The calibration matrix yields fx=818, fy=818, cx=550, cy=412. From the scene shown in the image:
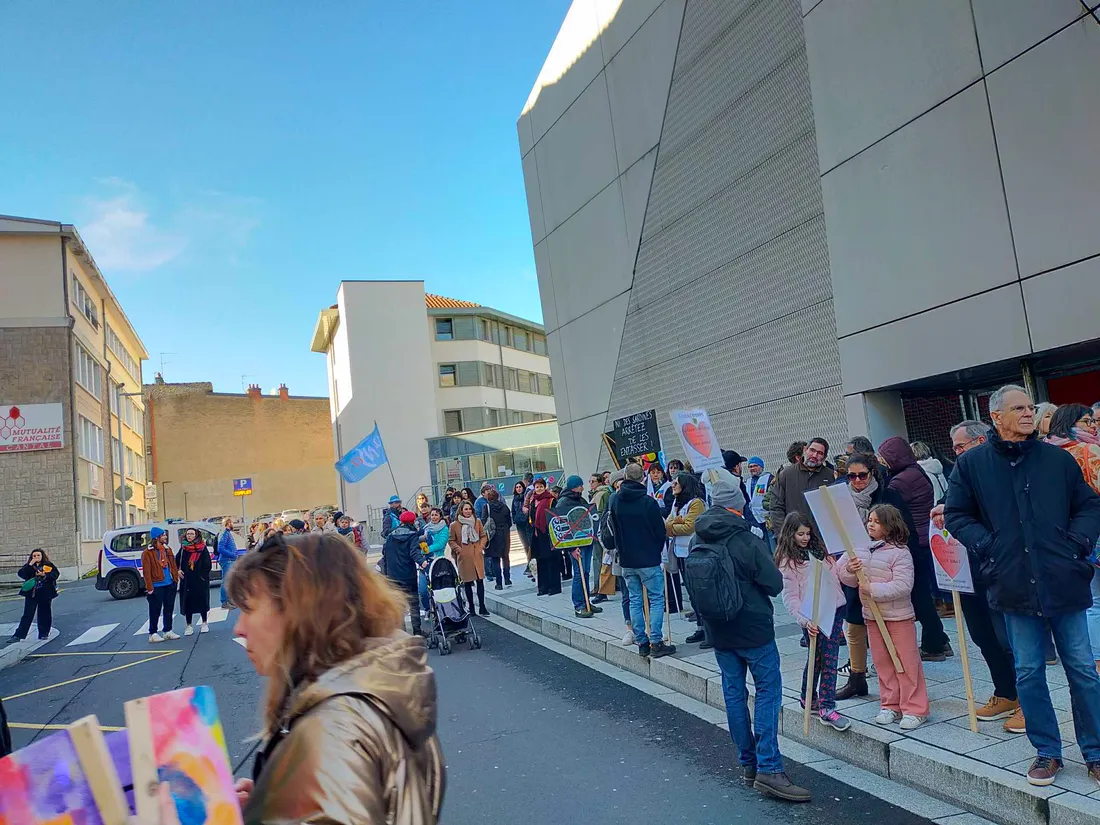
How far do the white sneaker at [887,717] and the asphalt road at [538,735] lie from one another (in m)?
0.63

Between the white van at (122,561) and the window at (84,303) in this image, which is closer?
the white van at (122,561)

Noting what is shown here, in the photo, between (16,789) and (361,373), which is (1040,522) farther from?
(361,373)

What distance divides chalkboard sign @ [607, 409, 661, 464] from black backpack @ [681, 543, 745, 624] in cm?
1078

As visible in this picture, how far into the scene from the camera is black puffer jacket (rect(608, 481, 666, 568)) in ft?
26.6

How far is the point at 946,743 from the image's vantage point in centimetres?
481

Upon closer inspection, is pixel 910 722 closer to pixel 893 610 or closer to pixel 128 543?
pixel 893 610

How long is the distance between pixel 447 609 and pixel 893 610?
20.0 ft

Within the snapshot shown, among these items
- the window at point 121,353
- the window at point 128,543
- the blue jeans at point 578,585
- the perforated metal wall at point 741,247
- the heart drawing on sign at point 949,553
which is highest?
the window at point 121,353

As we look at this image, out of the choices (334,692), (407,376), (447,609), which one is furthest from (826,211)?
(407,376)

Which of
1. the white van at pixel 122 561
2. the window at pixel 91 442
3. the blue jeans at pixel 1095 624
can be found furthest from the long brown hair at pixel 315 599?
the window at pixel 91 442

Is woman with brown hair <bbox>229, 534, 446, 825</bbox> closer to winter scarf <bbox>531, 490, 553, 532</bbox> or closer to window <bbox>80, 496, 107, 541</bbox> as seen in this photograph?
winter scarf <bbox>531, 490, 553, 532</bbox>

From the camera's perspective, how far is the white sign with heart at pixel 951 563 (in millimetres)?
5191

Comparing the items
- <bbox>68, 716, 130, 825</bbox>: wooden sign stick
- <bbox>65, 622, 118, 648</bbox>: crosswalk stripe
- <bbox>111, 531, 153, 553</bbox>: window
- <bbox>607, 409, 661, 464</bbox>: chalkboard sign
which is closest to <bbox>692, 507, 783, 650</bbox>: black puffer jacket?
<bbox>68, 716, 130, 825</bbox>: wooden sign stick

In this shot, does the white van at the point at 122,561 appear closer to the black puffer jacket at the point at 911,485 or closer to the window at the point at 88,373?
the window at the point at 88,373
